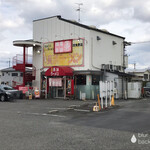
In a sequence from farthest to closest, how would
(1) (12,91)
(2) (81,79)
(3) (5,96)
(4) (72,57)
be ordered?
(2) (81,79) → (4) (72,57) → (1) (12,91) → (3) (5,96)

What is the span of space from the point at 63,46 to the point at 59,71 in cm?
359

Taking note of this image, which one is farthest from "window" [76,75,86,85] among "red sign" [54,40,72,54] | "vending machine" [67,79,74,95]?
"red sign" [54,40,72,54]

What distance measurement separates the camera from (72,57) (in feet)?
87.5

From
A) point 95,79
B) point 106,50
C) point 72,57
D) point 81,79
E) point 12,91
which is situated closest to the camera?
point 12,91

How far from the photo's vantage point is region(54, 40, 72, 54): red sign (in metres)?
26.8

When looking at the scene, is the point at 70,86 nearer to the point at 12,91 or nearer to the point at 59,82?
the point at 59,82

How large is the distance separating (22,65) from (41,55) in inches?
107

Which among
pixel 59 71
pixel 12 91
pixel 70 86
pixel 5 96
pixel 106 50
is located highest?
pixel 106 50

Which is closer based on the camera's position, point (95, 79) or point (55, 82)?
point (55, 82)

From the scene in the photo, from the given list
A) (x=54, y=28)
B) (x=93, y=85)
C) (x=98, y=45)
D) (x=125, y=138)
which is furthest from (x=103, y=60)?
(x=125, y=138)

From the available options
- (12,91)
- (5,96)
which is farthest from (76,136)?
(12,91)

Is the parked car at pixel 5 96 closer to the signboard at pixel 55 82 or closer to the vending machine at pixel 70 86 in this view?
the signboard at pixel 55 82

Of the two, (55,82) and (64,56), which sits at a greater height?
(64,56)

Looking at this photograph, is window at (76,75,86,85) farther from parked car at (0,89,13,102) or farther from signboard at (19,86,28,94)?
parked car at (0,89,13,102)
